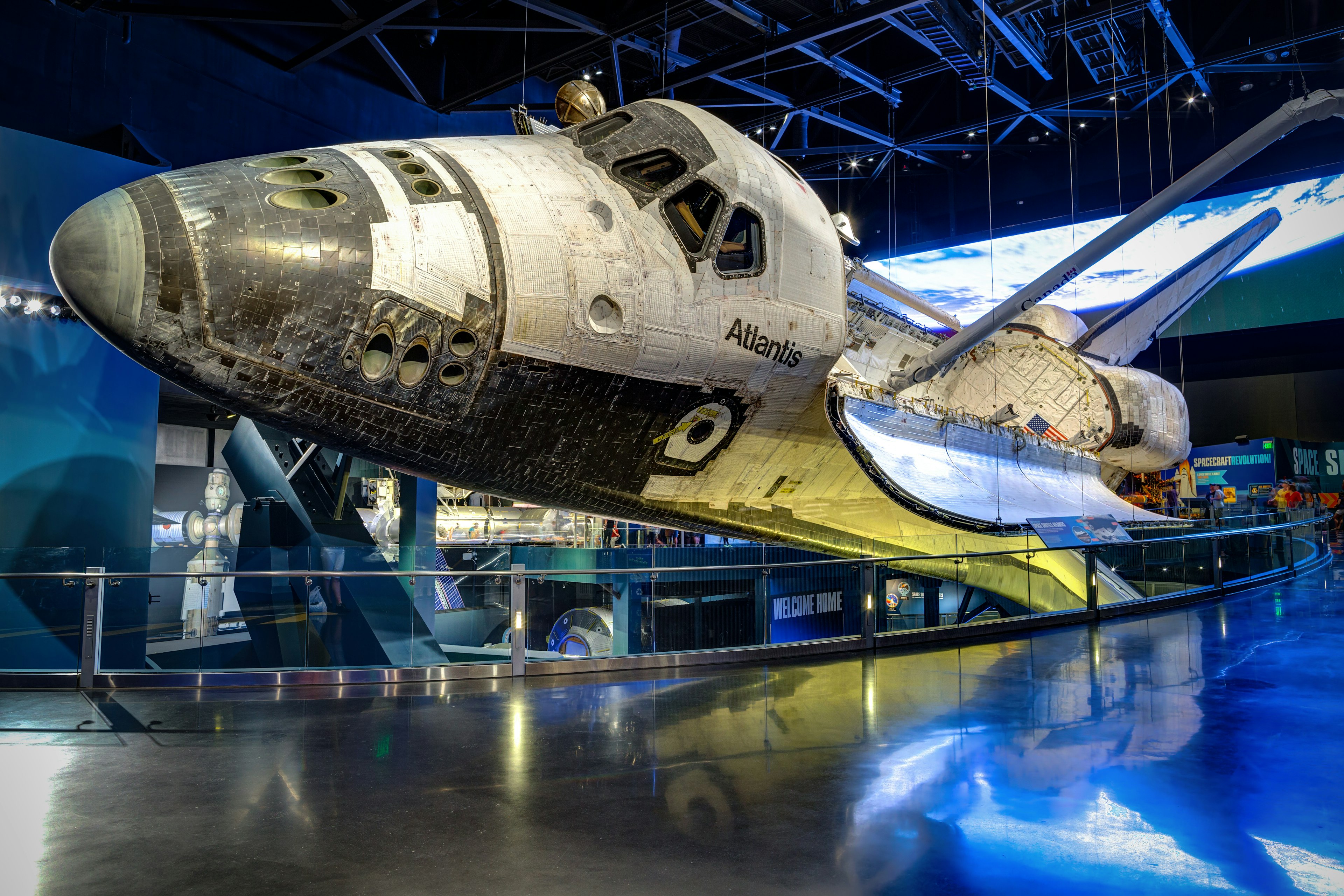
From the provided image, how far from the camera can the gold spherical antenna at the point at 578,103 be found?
6465 mm

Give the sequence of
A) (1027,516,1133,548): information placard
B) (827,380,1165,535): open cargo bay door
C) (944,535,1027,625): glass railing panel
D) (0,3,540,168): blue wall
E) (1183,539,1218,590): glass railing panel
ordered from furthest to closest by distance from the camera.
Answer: (1183,539,1218,590): glass railing panel < (0,3,540,168): blue wall < (1027,516,1133,548): information placard < (944,535,1027,625): glass railing panel < (827,380,1165,535): open cargo bay door

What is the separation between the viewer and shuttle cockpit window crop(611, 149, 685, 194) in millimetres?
5652

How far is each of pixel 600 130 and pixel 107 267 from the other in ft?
10.7

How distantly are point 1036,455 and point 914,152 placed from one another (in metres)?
14.2

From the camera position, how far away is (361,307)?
436 centimetres

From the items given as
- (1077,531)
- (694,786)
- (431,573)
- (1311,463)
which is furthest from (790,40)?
(1311,463)

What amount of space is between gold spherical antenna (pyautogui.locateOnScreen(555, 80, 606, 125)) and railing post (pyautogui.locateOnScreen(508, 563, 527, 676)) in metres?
3.52

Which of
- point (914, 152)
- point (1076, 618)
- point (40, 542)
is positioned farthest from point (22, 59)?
point (914, 152)

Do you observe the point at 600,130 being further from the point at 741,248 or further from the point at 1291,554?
the point at 1291,554

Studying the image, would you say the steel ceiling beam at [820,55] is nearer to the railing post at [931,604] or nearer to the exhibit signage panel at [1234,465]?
the railing post at [931,604]

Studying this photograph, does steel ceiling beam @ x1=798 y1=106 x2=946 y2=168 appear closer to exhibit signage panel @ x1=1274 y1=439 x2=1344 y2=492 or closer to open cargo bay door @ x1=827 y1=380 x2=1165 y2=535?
open cargo bay door @ x1=827 y1=380 x2=1165 y2=535

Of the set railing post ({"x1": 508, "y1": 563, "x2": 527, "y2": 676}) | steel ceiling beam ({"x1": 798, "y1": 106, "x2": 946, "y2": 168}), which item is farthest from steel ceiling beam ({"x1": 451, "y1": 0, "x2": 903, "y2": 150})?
railing post ({"x1": 508, "y1": 563, "x2": 527, "y2": 676})

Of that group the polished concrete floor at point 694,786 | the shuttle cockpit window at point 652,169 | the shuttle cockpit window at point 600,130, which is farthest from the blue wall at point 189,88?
the polished concrete floor at point 694,786

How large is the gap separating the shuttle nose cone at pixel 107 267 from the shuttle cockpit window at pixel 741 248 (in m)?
3.34
